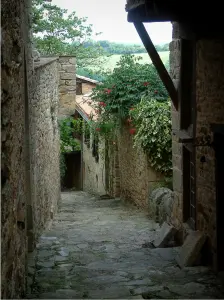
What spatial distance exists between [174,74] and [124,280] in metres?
3.50

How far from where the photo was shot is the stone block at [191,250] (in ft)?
23.0

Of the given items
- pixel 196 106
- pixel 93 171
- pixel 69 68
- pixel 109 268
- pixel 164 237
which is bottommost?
pixel 109 268

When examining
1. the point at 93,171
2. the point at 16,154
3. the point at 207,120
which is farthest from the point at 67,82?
the point at 16,154

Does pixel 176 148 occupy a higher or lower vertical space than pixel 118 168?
higher

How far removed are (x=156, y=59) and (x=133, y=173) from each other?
6.30m

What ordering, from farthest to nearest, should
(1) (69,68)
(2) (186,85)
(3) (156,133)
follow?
(1) (69,68), (3) (156,133), (2) (186,85)

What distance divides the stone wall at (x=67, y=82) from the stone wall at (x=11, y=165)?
33.4 ft

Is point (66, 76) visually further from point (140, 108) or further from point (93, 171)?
point (93, 171)

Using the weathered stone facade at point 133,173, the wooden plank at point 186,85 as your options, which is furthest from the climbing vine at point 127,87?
the wooden plank at point 186,85

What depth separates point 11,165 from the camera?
4.48 m

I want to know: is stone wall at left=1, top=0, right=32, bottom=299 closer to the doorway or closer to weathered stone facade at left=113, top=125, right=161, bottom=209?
the doorway

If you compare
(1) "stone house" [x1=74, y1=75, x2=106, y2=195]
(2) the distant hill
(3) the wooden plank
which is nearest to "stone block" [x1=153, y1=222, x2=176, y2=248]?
(3) the wooden plank

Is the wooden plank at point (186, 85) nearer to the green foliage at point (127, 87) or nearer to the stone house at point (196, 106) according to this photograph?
the stone house at point (196, 106)

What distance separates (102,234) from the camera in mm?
9641
